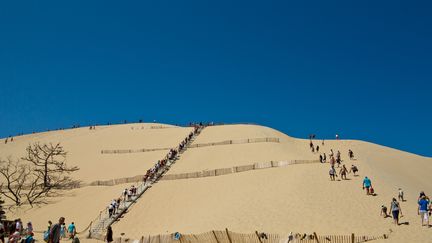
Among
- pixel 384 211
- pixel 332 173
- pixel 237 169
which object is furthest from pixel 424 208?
pixel 237 169

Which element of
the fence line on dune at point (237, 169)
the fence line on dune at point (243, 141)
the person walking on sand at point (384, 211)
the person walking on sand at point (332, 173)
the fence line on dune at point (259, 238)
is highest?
the fence line on dune at point (243, 141)

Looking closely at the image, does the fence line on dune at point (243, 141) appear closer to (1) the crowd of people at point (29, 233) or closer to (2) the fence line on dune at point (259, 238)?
(1) the crowd of people at point (29, 233)

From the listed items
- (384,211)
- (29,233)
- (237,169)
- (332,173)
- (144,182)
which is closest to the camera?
(29,233)

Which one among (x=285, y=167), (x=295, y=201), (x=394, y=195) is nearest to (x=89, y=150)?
(x=285, y=167)

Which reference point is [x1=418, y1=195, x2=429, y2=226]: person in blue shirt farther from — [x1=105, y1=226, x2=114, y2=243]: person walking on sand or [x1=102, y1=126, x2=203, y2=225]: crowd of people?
[x1=102, y1=126, x2=203, y2=225]: crowd of people

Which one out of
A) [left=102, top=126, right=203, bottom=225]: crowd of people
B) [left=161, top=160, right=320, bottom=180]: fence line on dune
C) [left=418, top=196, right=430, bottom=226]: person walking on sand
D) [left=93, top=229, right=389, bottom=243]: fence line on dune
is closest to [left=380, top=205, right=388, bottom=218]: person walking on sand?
[left=418, top=196, right=430, bottom=226]: person walking on sand

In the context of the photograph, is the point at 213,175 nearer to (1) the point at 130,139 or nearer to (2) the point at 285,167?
(2) the point at 285,167

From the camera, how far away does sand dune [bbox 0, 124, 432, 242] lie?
2548 centimetres

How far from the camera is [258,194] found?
31938 mm

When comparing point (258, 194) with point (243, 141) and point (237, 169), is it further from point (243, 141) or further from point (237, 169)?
point (243, 141)

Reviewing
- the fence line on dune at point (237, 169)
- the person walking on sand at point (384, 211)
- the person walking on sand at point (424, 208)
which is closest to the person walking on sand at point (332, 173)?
the fence line on dune at point (237, 169)

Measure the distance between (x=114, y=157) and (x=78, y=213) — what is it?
21449 mm

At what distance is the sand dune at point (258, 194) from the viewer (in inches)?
1003

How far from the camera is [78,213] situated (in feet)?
113
